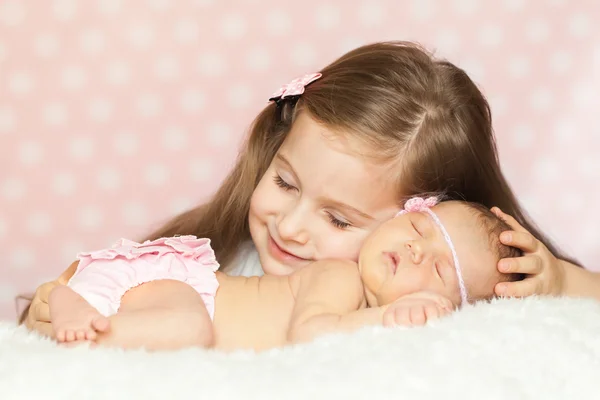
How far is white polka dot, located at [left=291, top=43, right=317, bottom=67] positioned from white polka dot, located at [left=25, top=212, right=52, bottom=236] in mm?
858

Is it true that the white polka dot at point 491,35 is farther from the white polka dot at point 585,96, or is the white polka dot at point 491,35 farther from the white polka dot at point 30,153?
the white polka dot at point 30,153

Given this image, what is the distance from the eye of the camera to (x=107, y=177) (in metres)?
2.41

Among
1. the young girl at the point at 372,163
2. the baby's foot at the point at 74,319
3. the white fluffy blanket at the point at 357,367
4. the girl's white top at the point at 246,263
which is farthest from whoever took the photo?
the girl's white top at the point at 246,263

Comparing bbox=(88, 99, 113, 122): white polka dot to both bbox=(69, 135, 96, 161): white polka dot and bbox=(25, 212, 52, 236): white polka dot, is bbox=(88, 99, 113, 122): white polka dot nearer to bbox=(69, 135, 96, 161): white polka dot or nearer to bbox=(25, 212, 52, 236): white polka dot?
bbox=(69, 135, 96, 161): white polka dot

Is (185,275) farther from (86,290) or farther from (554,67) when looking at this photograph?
(554,67)

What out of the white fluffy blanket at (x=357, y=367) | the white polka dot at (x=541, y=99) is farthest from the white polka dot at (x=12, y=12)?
the white polka dot at (x=541, y=99)

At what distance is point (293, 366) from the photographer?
1112 millimetres

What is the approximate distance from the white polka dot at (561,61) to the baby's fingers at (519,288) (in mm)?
1165

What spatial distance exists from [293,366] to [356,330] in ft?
0.60

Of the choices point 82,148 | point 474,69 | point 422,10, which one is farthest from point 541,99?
point 82,148

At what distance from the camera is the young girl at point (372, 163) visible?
160cm

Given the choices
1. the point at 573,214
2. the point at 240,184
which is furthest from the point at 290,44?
the point at 573,214

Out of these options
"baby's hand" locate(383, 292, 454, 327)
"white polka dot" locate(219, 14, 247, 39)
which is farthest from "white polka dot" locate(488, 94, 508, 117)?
"baby's hand" locate(383, 292, 454, 327)

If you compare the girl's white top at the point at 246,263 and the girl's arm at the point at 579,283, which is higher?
the girl's white top at the point at 246,263
